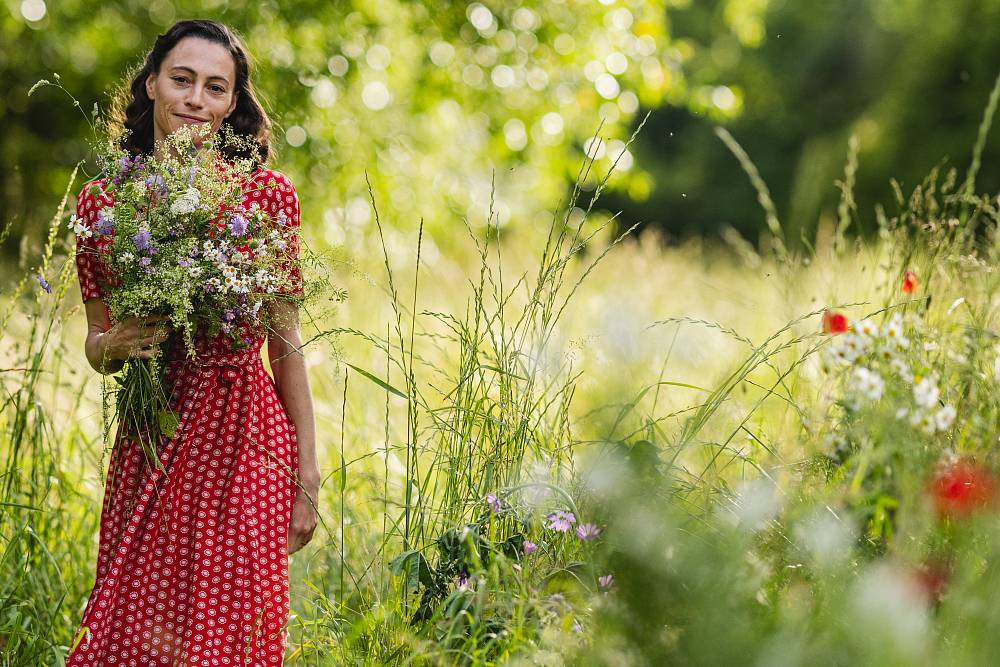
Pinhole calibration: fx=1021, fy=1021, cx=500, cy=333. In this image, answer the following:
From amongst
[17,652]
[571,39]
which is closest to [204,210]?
[17,652]

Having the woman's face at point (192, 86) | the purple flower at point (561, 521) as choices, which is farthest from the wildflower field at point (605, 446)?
the woman's face at point (192, 86)

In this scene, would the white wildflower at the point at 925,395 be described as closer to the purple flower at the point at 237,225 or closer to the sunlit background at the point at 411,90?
the purple flower at the point at 237,225

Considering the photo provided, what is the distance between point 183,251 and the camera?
1.99 meters

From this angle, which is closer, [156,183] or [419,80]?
[156,183]

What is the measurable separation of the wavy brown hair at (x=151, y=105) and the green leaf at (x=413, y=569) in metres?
1.02

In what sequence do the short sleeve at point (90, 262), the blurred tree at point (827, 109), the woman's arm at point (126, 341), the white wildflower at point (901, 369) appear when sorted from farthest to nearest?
1. the blurred tree at point (827, 109)
2. the short sleeve at point (90, 262)
3. the woman's arm at point (126, 341)
4. the white wildflower at point (901, 369)

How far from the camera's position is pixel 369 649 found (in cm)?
202

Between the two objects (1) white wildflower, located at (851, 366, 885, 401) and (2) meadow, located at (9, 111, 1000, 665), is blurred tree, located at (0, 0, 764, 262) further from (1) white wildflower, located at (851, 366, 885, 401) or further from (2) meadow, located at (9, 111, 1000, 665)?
(1) white wildflower, located at (851, 366, 885, 401)

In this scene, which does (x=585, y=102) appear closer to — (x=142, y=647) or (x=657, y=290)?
(x=657, y=290)

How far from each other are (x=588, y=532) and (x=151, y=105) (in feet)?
4.89

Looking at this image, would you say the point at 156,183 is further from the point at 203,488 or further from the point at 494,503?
the point at 494,503

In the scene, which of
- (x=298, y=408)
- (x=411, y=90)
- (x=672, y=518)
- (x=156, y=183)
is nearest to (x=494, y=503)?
(x=672, y=518)

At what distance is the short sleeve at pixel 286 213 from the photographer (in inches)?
84.2

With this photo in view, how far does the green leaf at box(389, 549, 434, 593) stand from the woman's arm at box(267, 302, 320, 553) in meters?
0.29
